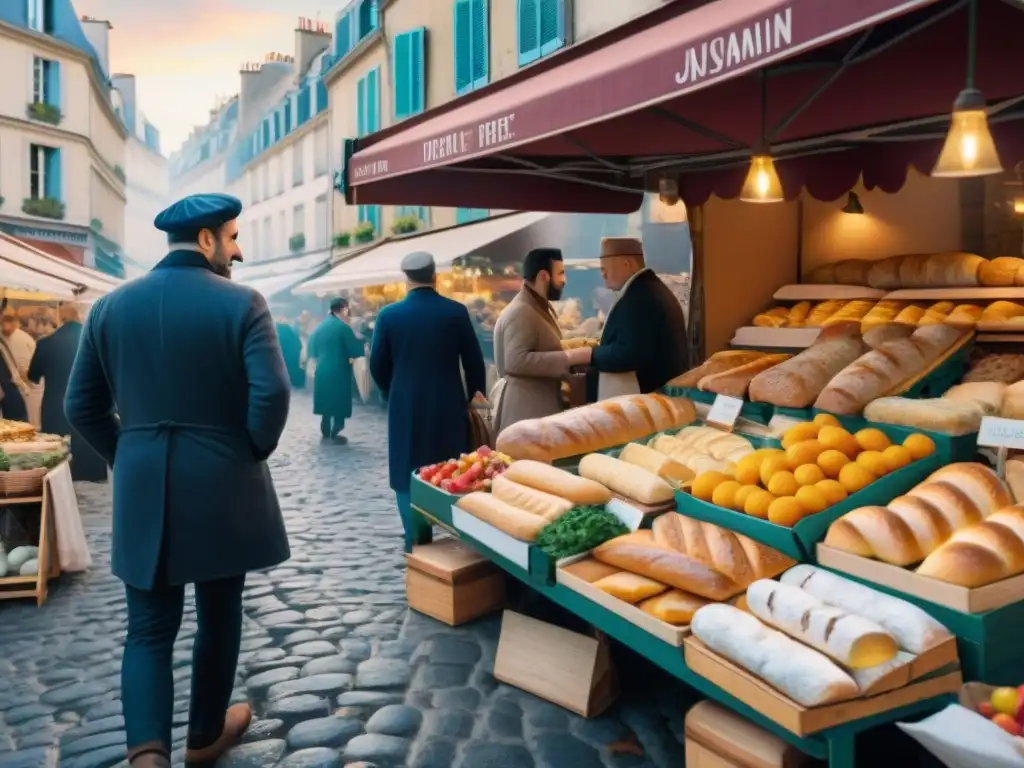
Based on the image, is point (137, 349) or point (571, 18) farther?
point (571, 18)

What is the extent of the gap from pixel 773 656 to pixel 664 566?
2.13ft

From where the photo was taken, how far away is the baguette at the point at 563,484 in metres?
3.74

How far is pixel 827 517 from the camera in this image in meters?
2.98

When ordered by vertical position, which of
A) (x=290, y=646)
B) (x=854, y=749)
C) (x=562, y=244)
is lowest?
(x=290, y=646)

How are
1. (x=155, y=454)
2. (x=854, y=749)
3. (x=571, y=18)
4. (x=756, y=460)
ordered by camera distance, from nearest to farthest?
(x=854, y=749)
(x=155, y=454)
(x=756, y=460)
(x=571, y=18)

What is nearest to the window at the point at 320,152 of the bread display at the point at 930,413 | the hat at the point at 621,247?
the hat at the point at 621,247

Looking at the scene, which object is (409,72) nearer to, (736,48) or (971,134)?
(736,48)

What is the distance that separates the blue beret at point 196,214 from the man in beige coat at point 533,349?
2.37 m

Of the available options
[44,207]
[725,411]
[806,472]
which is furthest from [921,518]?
[44,207]

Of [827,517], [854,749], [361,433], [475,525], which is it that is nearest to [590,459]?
[475,525]

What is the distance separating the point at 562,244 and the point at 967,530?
10834 millimetres

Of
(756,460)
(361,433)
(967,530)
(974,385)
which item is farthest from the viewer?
(361,433)

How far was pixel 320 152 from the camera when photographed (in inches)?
995

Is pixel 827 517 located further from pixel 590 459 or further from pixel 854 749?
pixel 590 459
